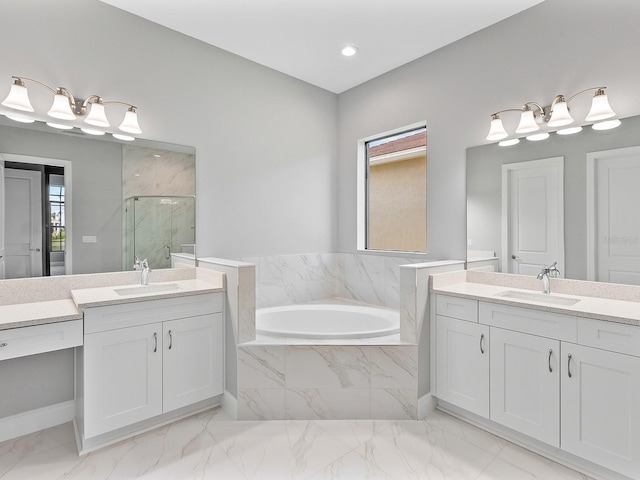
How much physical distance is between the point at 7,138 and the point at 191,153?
1.10 meters

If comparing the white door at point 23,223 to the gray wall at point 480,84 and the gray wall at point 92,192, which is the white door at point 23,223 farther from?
the gray wall at point 480,84

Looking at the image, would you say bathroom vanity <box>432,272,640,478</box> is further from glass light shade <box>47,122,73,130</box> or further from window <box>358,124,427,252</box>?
Result: glass light shade <box>47,122,73,130</box>

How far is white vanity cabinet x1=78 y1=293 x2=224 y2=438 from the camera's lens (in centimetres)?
200

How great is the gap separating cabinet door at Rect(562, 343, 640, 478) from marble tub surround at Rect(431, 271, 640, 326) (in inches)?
7.3

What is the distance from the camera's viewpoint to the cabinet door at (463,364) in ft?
7.25

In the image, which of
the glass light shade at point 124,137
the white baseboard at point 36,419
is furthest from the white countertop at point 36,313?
the glass light shade at point 124,137

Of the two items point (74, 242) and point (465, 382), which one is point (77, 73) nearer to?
point (74, 242)

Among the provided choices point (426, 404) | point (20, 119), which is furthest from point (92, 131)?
point (426, 404)

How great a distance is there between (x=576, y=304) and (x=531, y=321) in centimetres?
27

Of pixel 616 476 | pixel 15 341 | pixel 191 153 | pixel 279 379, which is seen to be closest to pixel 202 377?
pixel 279 379

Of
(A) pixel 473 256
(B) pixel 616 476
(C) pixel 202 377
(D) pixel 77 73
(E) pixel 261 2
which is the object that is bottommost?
(B) pixel 616 476

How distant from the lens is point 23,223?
2.18 metres

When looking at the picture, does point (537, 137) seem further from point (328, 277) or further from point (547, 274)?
point (328, 277)

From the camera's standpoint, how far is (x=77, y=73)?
2328 mm
